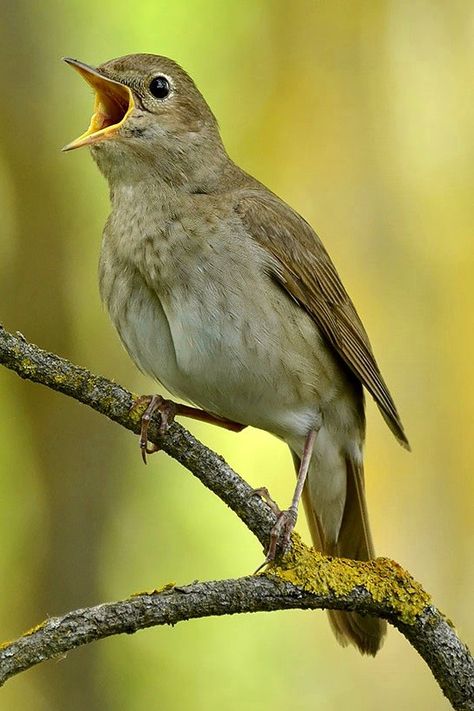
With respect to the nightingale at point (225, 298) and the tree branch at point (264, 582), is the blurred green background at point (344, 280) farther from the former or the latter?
the tree branch at point (264, 582)

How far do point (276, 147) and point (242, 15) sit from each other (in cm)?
96

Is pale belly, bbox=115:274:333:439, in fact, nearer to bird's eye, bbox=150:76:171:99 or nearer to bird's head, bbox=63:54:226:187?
bird's head, bbox=63:54:226:187

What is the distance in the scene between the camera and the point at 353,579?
3.60 meters

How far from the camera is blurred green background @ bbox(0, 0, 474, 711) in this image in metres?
6.69

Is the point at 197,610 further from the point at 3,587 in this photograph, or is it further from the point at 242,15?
the point at 242,15

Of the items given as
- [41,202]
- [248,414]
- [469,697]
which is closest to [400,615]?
[469,697]

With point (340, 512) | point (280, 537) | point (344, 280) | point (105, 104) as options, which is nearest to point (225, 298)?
point (280, 537)

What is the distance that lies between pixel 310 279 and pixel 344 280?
2.81 metres

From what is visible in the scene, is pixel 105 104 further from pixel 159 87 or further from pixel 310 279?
pixel 310 279

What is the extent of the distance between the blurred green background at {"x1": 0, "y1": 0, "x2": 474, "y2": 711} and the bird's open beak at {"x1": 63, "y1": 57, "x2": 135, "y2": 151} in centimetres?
204

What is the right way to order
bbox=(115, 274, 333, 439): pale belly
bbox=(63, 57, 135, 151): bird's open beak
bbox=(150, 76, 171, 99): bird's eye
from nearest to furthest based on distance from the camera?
1. bbox=(115, 274, 333, 439): pale belly
2. bbox=(63, 57, 135, 151): bird's open beak
3. bbox=(150, 76, 171, 99): bird's eye

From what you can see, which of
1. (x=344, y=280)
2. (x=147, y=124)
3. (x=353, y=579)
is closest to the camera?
(x=353, y=579)

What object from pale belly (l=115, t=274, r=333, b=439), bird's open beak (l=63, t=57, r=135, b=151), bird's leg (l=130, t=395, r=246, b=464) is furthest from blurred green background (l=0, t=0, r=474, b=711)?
bird's leg (l=130, t=395, r=246, b=464)

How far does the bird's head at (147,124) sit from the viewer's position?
4.70 metres
